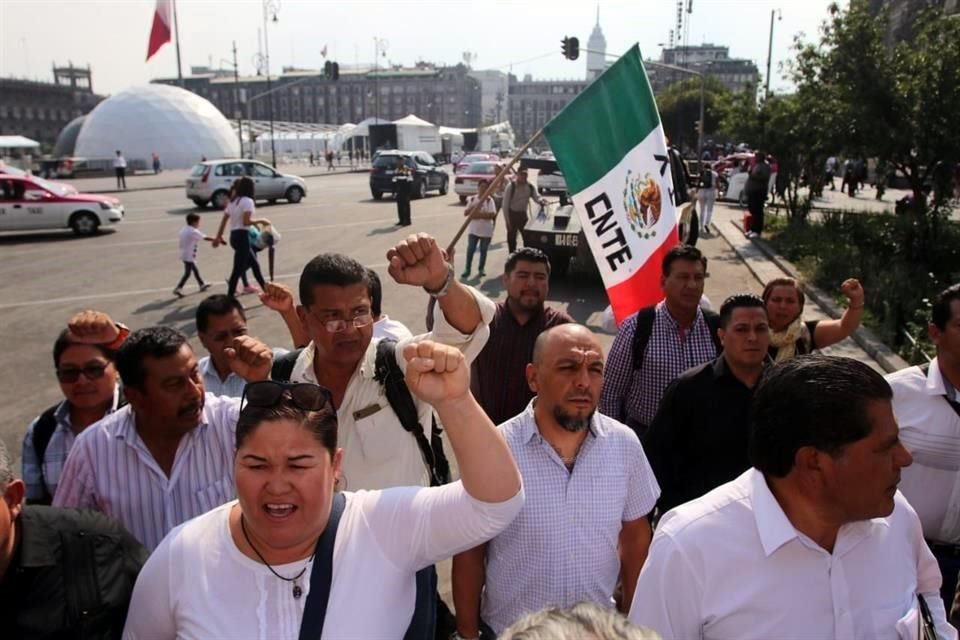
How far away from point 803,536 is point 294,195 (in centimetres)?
2508

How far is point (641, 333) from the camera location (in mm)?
3846

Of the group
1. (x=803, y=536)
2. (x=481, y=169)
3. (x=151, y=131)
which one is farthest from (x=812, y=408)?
(x=151, y=131)

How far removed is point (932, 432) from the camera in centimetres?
273

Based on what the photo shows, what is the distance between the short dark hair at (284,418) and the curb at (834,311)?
6788 millimetres

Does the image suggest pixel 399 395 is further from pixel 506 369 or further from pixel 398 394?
pixel 506 369

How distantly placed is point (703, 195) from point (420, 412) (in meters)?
16.2

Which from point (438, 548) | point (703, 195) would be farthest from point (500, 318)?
point (703, 195)

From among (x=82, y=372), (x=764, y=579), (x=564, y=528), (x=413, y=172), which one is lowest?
(x=564, y=528)

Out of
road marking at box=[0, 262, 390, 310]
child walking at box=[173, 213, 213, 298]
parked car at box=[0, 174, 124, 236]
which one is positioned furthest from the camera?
parked car at box=[0, 174, 124, 236]

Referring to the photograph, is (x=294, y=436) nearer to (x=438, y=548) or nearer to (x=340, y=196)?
(x=438, y=548)

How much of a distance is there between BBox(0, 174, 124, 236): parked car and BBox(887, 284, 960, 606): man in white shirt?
19.1 metres

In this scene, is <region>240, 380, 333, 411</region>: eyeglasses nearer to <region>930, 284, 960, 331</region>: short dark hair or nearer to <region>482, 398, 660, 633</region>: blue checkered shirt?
<region>482, 398, 660, 633</region>: blue checkered shirt

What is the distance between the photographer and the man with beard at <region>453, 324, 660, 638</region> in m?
2.33

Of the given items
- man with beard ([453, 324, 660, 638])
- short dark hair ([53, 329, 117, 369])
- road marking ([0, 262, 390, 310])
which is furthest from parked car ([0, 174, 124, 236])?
man with beard ([453, 324, 660, 638])
